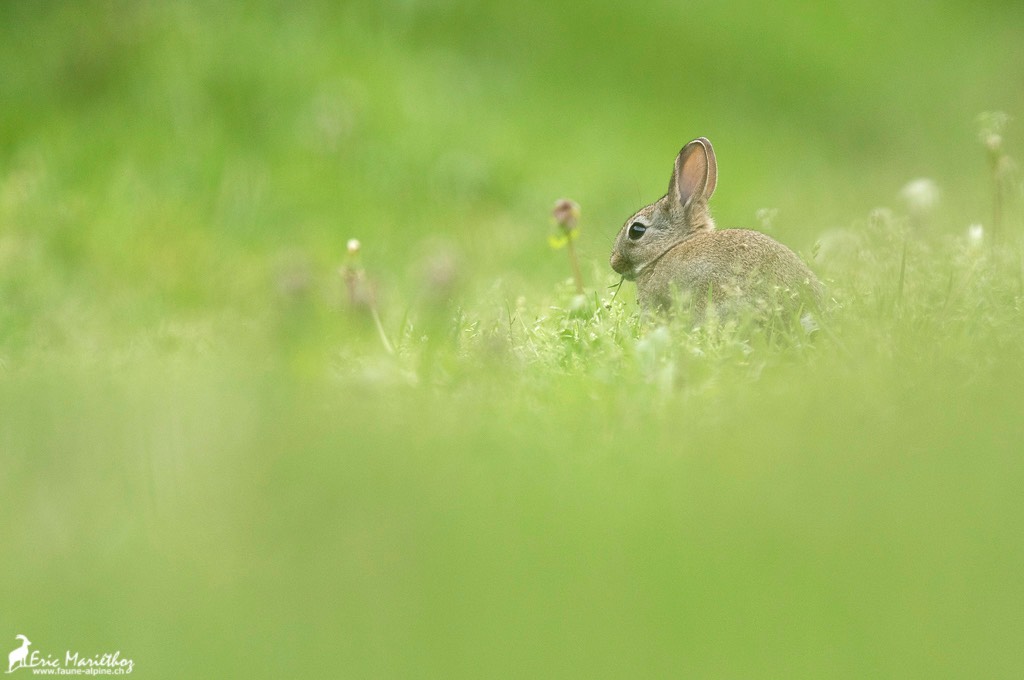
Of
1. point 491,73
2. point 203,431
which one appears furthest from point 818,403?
point 491,73

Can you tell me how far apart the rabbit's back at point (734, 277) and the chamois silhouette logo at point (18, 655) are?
346cm

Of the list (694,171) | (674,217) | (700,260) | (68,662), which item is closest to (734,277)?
(700,260)

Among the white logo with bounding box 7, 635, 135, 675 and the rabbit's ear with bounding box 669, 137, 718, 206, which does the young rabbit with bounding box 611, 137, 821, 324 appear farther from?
the white logo with bounding box 7, 635, 135, 675

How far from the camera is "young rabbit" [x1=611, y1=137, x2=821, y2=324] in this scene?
220 inches

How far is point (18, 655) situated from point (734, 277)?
12.2ft

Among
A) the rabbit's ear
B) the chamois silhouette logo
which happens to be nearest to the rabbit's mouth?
the rabbit's ear

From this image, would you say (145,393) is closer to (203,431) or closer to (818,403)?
(203,431)

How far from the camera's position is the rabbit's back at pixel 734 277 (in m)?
5.56

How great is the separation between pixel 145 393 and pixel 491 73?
1313 centimetres

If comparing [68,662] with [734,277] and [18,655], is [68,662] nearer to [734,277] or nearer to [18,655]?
[18,655]

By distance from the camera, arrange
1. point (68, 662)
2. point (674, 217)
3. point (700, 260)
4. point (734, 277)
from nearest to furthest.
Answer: point (68, 662), point (734, 277), point (700, 260), point (674, 217)

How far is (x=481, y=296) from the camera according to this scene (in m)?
7.97

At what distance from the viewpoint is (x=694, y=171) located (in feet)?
23.2

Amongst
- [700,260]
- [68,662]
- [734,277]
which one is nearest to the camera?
[68,662]
